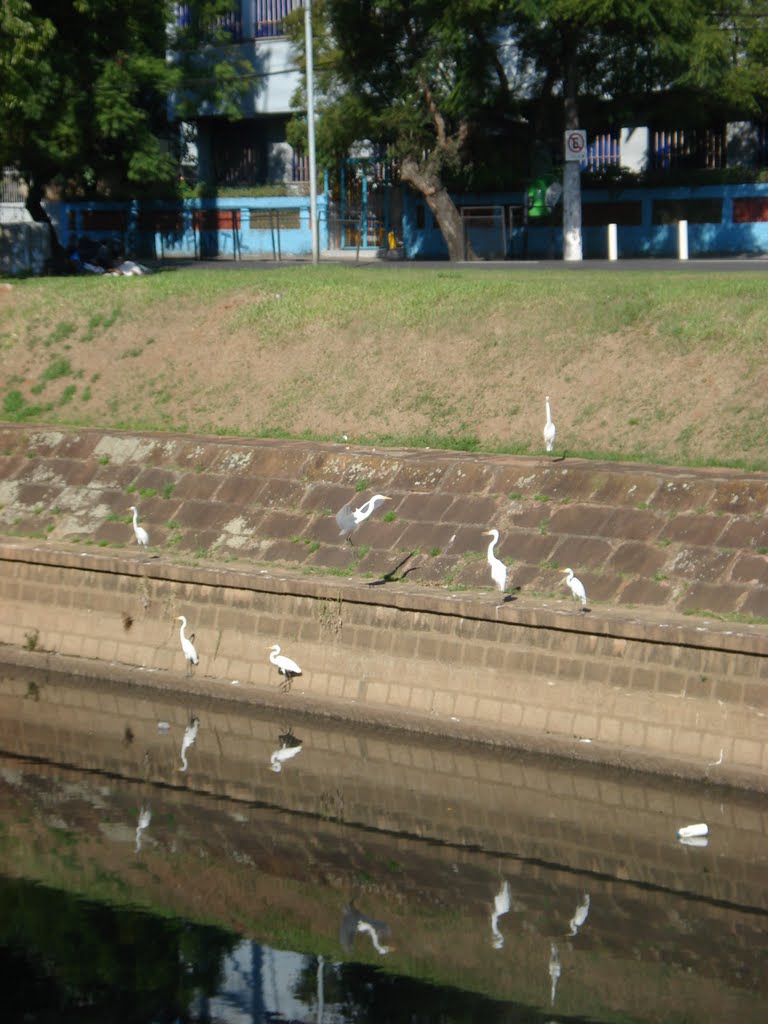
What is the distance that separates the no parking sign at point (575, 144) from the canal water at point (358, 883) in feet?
66.8

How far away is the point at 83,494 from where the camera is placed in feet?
71.0

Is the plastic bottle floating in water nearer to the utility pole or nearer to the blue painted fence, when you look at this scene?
the utility pole

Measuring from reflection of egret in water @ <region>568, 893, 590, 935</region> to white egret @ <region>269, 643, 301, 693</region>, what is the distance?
16.6ft

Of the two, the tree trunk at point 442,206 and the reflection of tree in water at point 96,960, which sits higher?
the tree trunk at point 442,206

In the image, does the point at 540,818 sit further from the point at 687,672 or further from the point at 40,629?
the point at 40,629

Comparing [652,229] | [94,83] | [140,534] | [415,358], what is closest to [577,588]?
[140,534]

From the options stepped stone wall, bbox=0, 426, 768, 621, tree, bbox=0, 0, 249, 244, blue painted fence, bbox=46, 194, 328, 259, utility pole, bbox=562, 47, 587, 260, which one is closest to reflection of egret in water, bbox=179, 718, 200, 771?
stepped stone wall, bbox=0, 426, 768, 621

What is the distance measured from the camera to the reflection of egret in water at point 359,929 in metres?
13.2

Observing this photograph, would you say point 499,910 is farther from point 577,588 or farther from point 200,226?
point 200,226

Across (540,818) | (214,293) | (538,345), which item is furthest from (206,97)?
(540,818)

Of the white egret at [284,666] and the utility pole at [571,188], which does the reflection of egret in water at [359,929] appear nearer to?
the white egret at [284,666]

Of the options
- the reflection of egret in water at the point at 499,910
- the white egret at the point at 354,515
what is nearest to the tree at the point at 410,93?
the white egret at the point at 354,515

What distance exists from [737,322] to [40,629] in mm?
9669

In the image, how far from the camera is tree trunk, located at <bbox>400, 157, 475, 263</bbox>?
38.4 metres
